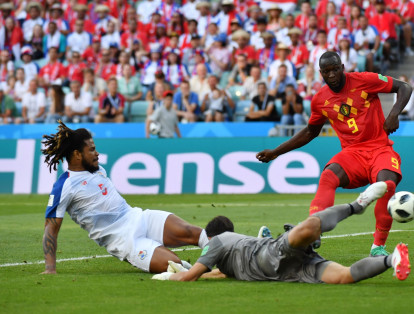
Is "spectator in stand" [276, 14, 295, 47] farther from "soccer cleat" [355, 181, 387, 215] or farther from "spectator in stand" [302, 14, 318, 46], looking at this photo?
"soccer cleat" [355, 181, 387, 215]

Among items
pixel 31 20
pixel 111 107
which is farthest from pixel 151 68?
pixel 31 20

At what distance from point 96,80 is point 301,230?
60.2 feet

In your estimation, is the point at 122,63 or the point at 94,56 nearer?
the point at 122,63

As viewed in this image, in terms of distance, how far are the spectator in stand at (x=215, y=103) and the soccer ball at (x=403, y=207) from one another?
14.1 meters

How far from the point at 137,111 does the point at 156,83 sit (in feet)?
4.37

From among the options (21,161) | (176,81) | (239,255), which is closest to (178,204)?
(21,161)

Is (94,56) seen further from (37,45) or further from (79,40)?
(37,45)

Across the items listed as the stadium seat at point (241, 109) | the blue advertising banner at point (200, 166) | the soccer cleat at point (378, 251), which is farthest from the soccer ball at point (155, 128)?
the soccer cleat at point (378, 251)

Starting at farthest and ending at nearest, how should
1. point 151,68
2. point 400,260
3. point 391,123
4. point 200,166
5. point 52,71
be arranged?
1. point 52,71
2. point 151,68
3. point 200,166
4. point 391,123
5. point 400,260

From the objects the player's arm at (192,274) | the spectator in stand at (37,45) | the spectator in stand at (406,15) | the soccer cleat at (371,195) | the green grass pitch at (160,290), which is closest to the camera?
the green grass pitch at (160,290)

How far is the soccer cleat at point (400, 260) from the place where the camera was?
6621 mm

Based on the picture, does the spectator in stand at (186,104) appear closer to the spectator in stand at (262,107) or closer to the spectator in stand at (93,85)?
the spectator in stand at (262,107)

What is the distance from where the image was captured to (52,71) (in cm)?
2580

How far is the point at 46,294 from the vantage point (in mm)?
7031
